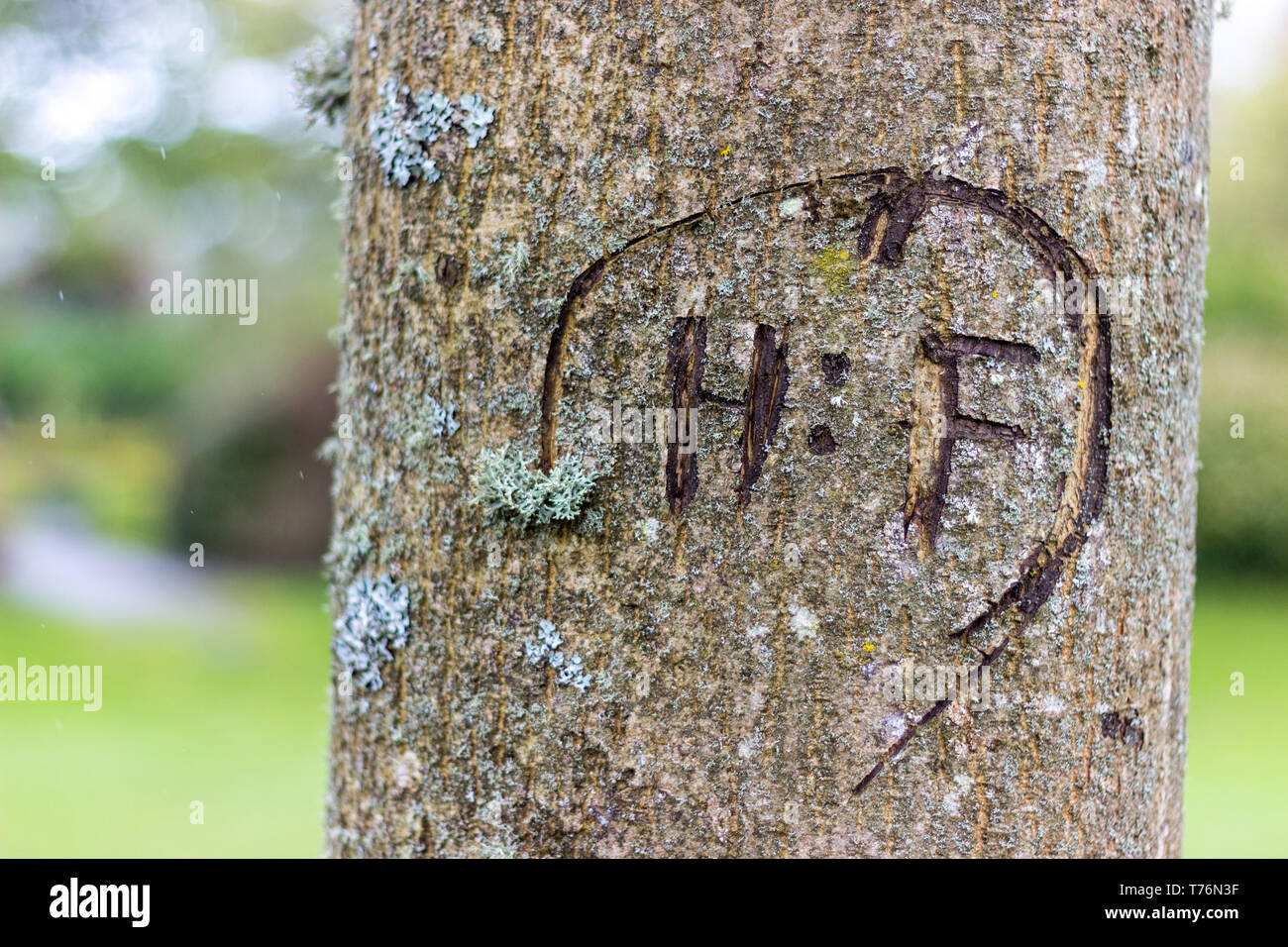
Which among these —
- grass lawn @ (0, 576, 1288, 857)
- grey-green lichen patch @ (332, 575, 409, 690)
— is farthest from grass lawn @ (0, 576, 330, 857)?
grey-green lichen patch @ (332, 575, 409, 690)

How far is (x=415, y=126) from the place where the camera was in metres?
1.23

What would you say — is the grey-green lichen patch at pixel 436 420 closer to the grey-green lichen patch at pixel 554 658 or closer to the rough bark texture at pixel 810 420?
the rough bark texture at pixel 810 420

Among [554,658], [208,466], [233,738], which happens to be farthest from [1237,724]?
[208,466]

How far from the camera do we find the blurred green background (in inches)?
234

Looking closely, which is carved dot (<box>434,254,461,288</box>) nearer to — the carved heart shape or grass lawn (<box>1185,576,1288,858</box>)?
the carved heart shape

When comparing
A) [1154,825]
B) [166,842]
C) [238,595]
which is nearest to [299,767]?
[166,842]

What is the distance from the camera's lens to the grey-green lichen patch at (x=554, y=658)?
1146 millimetres

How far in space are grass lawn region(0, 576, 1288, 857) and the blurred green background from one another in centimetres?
3

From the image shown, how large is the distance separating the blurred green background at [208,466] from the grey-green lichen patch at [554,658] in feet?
5.48

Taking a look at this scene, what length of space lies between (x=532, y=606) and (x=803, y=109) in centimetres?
67

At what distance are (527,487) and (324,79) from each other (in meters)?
0.90

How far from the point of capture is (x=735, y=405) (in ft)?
3.71

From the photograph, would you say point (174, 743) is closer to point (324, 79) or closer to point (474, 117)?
point (324, 79)
